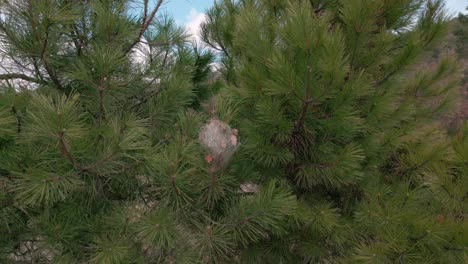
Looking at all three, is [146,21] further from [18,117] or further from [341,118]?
[341,118]

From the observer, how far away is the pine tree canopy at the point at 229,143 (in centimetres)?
179

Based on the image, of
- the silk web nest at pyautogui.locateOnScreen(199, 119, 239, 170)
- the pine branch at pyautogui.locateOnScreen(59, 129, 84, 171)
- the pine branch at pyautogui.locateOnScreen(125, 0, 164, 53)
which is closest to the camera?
the pine branch at pyautogui.locateOnScreen(59, 129, 84, 171)

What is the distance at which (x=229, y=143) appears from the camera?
182 cm

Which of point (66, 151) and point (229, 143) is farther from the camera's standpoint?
point (229, 143)

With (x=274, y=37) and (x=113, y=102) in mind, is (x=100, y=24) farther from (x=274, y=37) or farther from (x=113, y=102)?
(x=274, y=37)

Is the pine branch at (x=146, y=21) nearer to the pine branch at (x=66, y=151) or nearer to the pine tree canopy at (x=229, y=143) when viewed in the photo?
the pine tree canopy at (x=229, y=143)

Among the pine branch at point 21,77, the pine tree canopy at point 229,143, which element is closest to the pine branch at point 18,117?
the pine tree canopy at point 229,143

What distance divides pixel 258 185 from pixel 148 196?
58cm

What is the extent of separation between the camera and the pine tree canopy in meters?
1.79

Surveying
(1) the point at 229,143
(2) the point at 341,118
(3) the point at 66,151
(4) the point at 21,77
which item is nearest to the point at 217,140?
(1) the point at 229,143

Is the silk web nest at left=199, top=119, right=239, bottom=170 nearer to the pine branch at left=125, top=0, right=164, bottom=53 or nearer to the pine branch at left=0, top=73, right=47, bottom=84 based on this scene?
the pine branch at left=125, top=0, right=164, bottom=53

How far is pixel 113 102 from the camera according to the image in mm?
2158

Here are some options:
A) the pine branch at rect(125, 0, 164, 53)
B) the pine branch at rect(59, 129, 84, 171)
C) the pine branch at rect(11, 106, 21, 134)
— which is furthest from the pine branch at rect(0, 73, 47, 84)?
A: the pine branch at rect(59, 129, 84, 171)

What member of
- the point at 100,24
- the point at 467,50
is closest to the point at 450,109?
the point at 100,24
